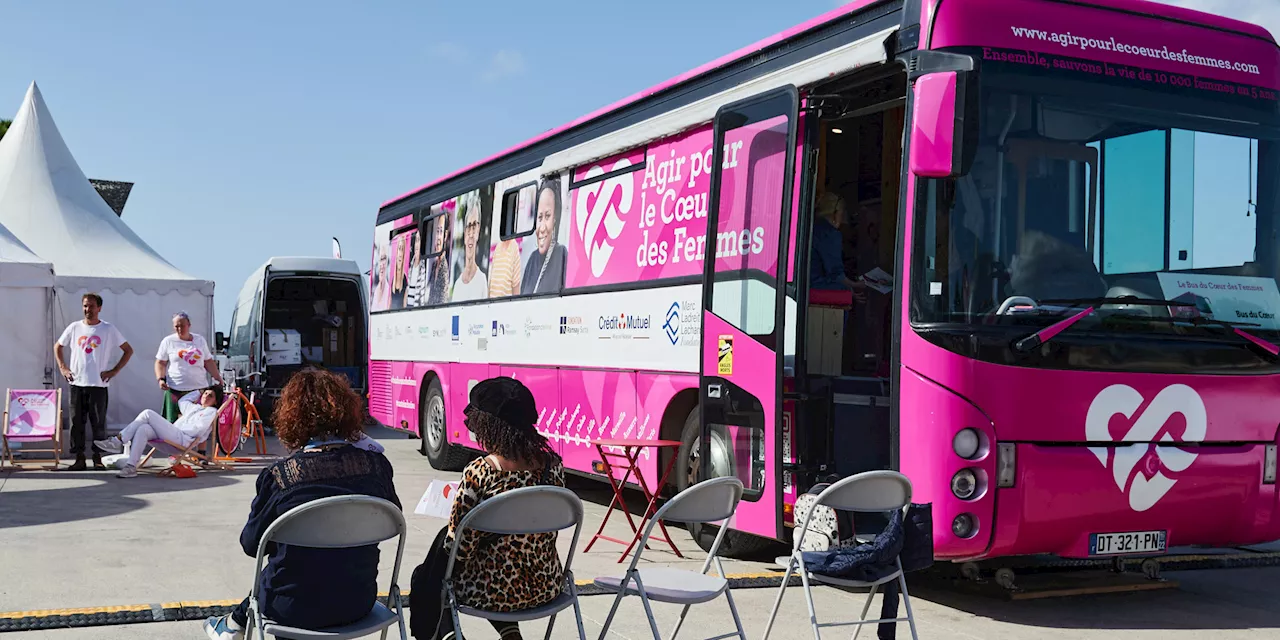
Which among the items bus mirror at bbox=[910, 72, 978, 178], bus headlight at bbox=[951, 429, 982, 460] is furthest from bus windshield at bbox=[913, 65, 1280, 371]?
bus headlight at bbox=[951, 429, 982, 460]

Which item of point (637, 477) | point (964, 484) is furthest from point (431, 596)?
point (637, 477)

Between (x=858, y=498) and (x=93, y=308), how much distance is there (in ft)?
33.7

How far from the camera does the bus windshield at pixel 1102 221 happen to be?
241 inches

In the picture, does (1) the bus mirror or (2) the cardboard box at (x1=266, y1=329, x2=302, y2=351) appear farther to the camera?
(2) the cardboard box at (x1=266, y1=329, x2=302, y2=351)

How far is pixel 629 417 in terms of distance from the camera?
910 centimetres

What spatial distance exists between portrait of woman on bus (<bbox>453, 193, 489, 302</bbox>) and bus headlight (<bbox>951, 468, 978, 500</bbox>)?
6.93 meters

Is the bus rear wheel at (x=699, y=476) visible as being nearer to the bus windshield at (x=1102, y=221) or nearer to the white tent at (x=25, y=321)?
the bus windshield at (x=1102, y=221)

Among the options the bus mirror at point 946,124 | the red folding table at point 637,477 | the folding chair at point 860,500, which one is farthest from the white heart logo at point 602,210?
the folding chair at point 860,500

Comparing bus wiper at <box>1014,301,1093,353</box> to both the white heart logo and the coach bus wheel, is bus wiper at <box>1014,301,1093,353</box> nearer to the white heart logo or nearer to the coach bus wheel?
the white heart logo

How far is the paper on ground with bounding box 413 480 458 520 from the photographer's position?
4539mm

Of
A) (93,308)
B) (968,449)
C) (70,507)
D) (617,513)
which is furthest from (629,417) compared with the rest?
(93,308)

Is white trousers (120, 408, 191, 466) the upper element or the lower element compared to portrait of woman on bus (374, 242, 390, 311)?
lower

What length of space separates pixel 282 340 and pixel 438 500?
16.6m

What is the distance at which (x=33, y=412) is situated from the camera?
1299cm
